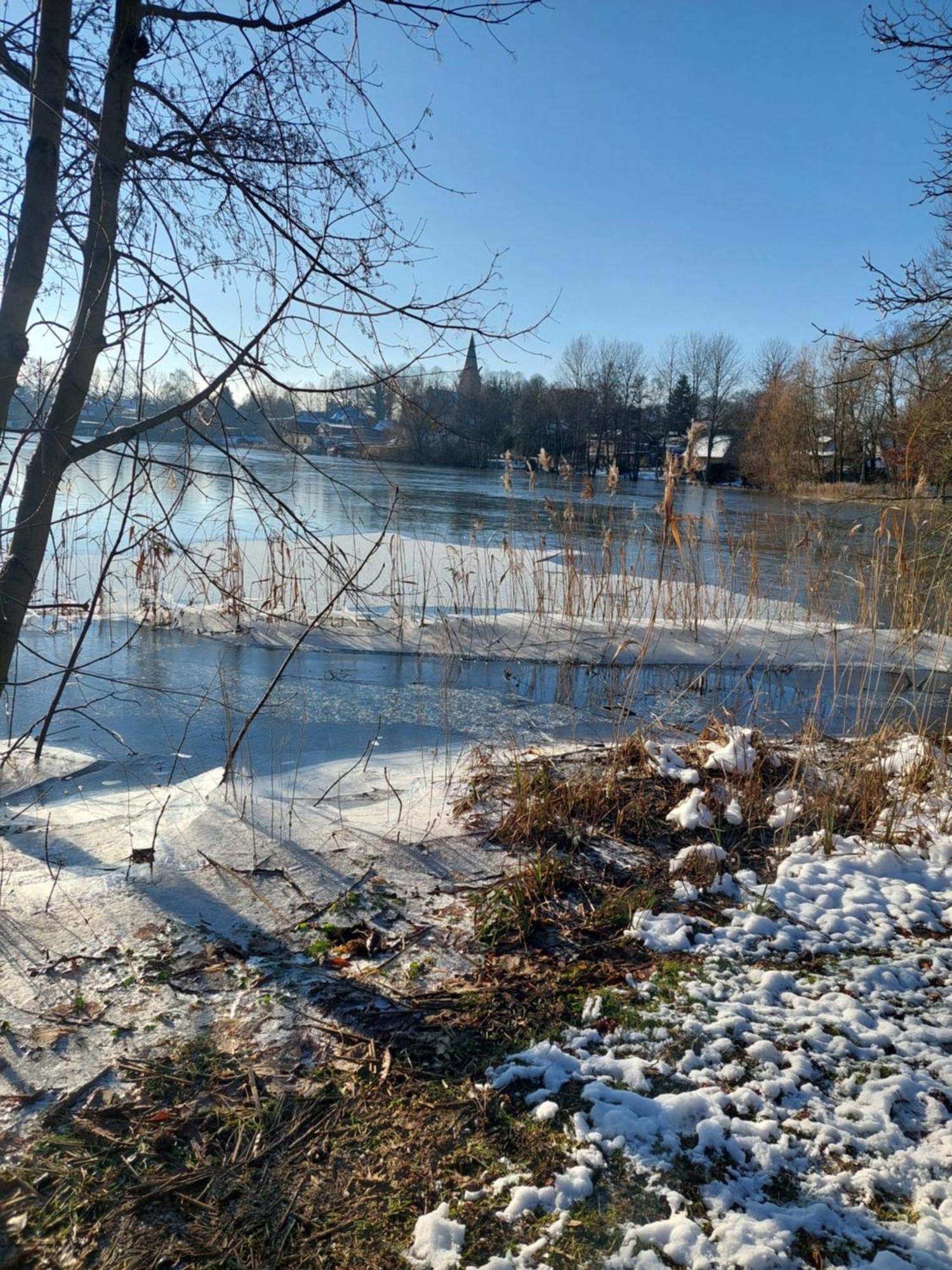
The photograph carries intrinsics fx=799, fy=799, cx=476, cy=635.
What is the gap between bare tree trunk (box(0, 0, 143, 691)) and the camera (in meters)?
2.02

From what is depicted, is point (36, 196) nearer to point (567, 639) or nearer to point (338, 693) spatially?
point (338, 693)

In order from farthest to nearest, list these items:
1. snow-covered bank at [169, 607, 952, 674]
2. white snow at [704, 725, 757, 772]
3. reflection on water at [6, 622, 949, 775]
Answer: snow-covered bank at [169, 607, 952, 674], reflection on water at [6, 622, 949, 775], white snow at [704, 725, 757, 772]

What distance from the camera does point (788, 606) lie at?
375 inches

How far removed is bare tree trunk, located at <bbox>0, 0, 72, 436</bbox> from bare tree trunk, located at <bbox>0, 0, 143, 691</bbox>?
0.10 meters

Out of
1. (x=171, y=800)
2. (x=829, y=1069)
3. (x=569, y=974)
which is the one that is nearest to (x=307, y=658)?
(x=171, y=800)

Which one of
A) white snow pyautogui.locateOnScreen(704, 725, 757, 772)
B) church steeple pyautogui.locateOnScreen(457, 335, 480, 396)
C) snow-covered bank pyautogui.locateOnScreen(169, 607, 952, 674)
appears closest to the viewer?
church steeple pyautogui.locateOnScreen(457, 335, 480, 396)

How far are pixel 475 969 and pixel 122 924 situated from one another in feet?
3.54

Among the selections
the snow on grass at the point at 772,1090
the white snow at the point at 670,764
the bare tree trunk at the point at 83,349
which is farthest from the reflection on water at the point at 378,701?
the bare tree trunk at the point at 83,349

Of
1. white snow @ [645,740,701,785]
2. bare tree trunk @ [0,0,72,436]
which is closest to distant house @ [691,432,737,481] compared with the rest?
white snow @ [645,740,701,785]

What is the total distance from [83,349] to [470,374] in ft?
3.86

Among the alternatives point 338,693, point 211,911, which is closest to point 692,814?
point 211,911

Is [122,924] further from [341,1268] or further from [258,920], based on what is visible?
[341,1268]

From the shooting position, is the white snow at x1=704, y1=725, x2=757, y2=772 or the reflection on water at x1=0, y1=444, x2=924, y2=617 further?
→ the reflection on water at x1=0, y1=444, x2=924, y2=617

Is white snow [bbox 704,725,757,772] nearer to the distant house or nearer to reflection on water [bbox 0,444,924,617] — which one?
reflection on water [bbox 0,444,924,617]
